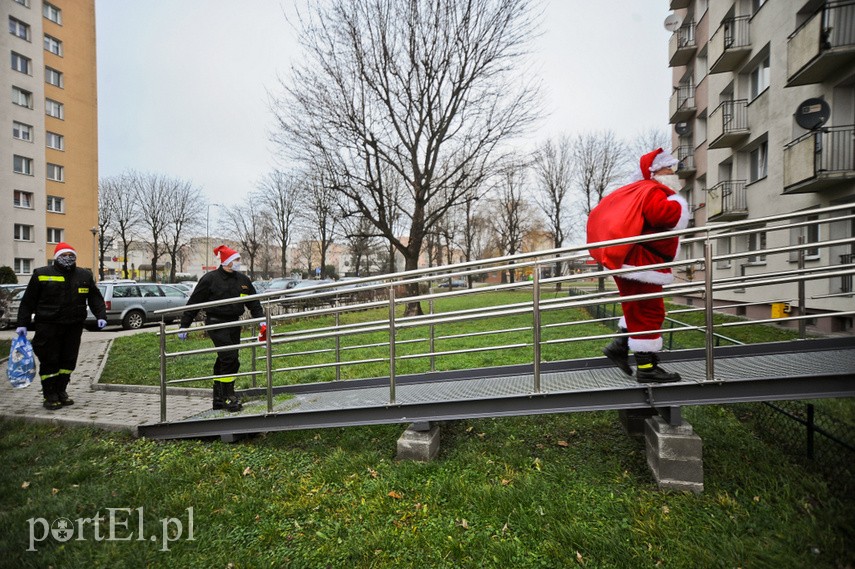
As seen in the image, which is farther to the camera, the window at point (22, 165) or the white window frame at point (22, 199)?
the window at point (22, 165)

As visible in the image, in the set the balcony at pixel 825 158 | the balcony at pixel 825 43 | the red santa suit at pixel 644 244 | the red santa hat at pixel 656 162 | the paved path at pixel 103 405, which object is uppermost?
the balcony at pixel 825 43

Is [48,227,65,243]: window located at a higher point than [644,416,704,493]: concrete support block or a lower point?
higher

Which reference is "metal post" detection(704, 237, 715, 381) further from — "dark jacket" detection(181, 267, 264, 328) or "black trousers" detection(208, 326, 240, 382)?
"black trousers" detection(208, 326, 240, 382)

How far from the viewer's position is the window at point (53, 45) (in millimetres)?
→ 30547

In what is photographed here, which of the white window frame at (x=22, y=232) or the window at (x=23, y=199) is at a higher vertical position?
the window at (x=23, y=199)

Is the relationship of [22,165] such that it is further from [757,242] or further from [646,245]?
[757,242]

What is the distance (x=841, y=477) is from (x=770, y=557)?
40.3 inches

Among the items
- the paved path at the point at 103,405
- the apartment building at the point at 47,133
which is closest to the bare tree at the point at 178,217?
the apartment building at the point at 47,133

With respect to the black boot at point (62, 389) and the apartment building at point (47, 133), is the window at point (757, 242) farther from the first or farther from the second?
the apartment building at point (47, 133)

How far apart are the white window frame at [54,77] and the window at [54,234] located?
33.8 feet

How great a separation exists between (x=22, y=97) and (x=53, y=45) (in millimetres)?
4778

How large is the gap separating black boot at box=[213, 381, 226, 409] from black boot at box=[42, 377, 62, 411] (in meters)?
2.23

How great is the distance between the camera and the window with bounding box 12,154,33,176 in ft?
93.7

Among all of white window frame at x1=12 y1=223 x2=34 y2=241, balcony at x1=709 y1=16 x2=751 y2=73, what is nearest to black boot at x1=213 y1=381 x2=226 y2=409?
balcony at x1=709 y1=16 x2=751 y2=73
